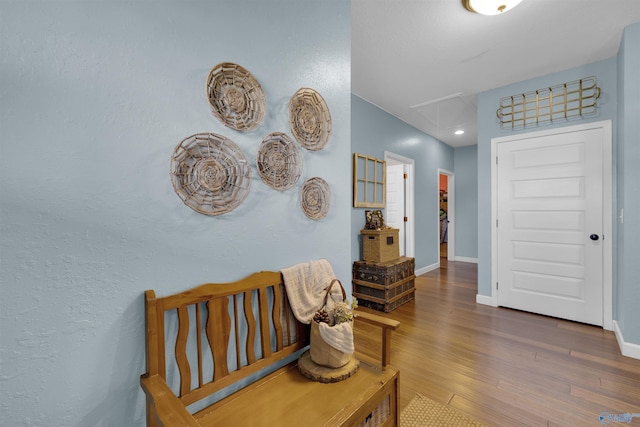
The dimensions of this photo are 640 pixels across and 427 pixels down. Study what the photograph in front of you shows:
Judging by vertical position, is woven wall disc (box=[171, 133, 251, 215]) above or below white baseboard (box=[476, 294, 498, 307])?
above

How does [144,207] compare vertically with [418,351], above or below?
above

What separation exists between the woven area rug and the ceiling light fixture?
8.63ft

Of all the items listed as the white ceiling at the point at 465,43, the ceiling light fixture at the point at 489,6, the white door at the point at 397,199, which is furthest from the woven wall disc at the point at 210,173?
the white door at the point at 397,199

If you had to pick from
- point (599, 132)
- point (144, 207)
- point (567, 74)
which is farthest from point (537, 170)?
point (144, 207)

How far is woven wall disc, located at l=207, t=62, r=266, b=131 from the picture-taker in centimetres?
118

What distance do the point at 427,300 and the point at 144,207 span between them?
3.49 metres

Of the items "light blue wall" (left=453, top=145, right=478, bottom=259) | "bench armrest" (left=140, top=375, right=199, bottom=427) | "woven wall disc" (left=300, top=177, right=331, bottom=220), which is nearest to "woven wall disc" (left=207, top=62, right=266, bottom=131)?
"woven wall disc" (left=300, top=177, right=331, bottom=220)

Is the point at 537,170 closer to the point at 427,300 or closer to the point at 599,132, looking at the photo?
the point at 599,132

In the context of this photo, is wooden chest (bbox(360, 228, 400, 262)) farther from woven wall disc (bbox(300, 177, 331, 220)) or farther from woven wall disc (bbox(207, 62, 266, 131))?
woven wall disc (bbox(207, 62, 266, 131))

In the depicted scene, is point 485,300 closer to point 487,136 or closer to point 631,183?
point 631,183

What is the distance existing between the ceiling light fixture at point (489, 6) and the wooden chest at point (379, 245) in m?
2.23

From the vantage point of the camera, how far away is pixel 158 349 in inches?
38.7

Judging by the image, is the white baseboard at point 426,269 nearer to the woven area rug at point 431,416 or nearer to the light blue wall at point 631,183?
the light blue wall at point 631,183

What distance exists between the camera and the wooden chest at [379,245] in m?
3.40
